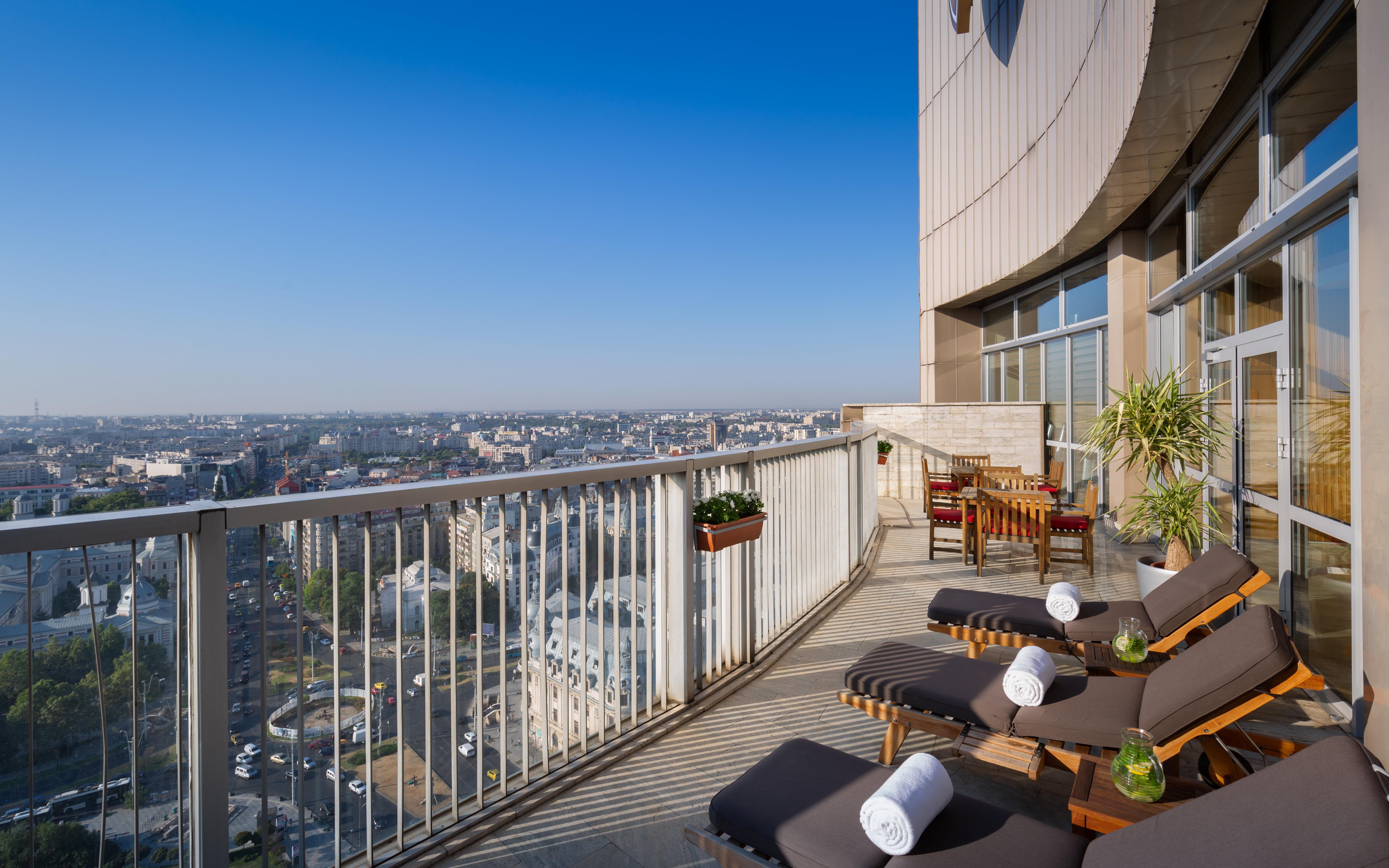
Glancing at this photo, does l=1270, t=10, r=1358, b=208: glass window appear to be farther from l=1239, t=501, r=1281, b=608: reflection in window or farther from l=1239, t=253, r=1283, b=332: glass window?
l=1239, t=501, r=1281, b=608: reflection in window

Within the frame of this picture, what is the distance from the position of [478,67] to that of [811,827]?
17.7 meters

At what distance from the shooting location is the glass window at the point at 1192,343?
582cm

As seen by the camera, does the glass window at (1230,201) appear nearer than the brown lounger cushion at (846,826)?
No

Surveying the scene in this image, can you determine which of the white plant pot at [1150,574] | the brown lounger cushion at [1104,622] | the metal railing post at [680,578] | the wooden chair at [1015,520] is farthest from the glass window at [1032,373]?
the metal railing post at [680,578]

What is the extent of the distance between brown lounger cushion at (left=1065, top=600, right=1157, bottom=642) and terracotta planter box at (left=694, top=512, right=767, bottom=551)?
5.80 feet

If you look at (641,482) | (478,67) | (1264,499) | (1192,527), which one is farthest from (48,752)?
(478,67)

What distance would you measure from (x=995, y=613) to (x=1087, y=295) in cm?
828

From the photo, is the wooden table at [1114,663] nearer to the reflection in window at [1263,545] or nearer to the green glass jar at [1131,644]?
the green glass jar at [1131,644]

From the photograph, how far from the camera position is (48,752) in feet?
4.33

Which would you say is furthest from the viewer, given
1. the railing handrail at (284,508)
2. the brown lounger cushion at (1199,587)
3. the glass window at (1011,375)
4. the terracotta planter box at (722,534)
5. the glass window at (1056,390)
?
the glass window at (1011,375)

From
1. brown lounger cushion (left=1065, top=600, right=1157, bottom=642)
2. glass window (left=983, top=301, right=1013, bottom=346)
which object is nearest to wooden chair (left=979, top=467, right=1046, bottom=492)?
brown lounger cushion (left=1065, top=600, right=1157, bottom=642)

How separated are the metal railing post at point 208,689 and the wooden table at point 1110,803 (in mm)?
2231

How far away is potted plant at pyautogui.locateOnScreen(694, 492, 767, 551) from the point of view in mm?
3057

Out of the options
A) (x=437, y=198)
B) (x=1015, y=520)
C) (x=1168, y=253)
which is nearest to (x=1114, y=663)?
(x=1015, y=520)
